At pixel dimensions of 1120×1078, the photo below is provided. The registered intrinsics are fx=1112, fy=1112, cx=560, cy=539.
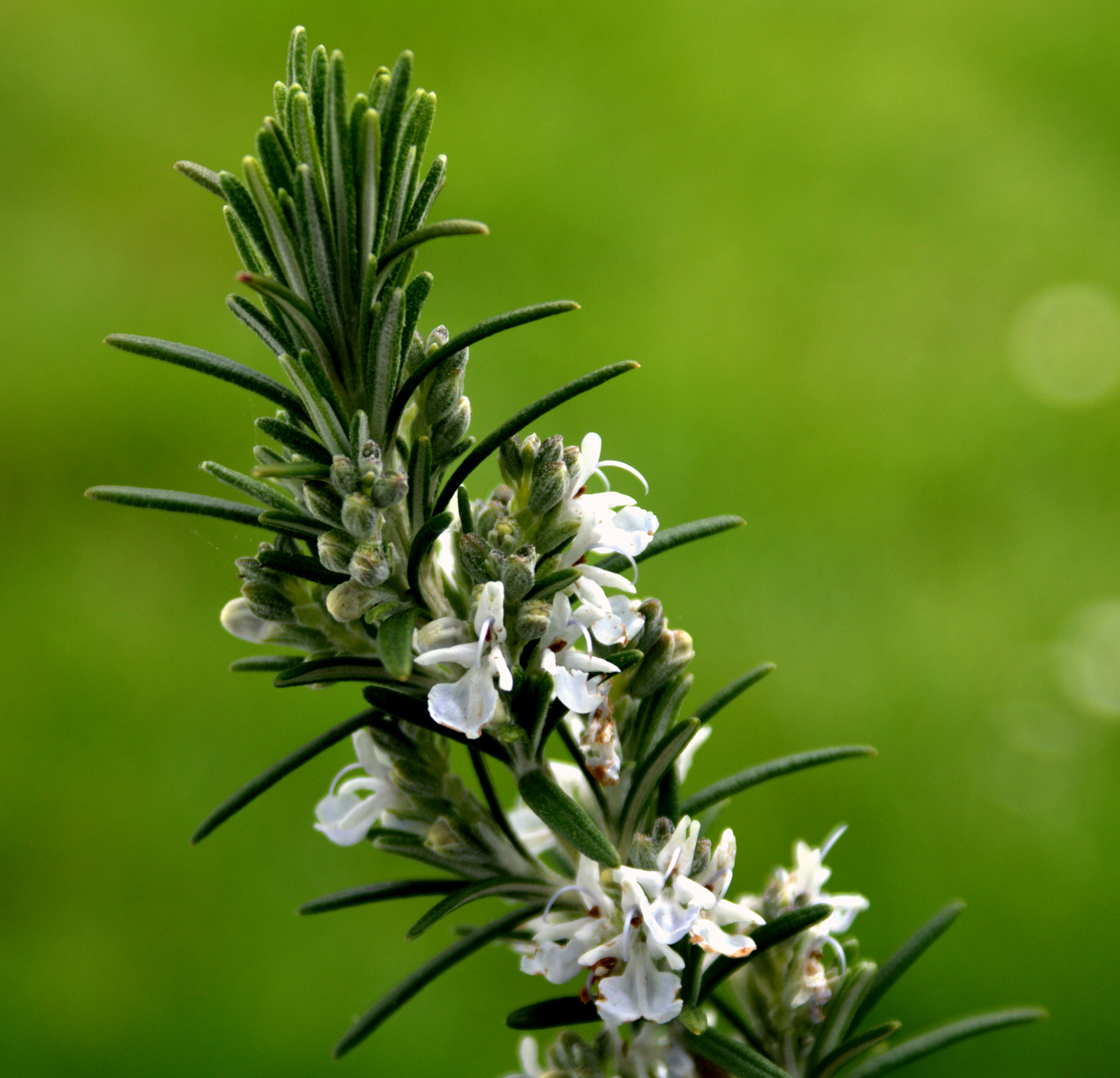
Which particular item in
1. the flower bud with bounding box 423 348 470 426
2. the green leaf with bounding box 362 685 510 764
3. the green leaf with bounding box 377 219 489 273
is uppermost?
the green leaf with bounding box 377 219 489 273

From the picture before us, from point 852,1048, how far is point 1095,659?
9.22ft

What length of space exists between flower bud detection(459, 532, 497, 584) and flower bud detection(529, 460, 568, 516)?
0.19 feet

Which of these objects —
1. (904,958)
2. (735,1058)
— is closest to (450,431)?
(735,1058)

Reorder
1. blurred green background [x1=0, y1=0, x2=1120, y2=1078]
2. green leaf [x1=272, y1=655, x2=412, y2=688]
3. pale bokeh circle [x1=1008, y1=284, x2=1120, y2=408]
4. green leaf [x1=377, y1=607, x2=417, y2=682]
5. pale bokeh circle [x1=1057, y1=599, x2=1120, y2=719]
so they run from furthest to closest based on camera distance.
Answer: pale bokeh circle [x1=1008, y1=284, x2=1120, y2=408] → pale bokeh circle [x1=1057, y1=599, x2=1120, y2=719] → blurred green background [x1=0, y1=0, x2=1120, y2=1078] → green leaf [x1=272, y1=655, x2=412, y2=688] → green leaf [x1=377, y1=607, x2=417, y2=682]

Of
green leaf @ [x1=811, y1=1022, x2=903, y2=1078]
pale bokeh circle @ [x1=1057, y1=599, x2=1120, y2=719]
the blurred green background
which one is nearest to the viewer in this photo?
green leaf @ [x1=811, y1=1022, x2=903, y2=1078]

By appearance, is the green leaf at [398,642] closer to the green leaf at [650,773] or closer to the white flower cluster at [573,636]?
the white flower cluster at [573,636]

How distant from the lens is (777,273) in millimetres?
4379

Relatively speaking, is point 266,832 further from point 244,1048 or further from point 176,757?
point 244,1048

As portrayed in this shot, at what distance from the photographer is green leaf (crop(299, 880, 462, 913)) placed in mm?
1076

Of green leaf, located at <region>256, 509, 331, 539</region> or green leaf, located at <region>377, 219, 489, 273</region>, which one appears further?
green leaf, located at <region>256, 509, 331, 539</region>

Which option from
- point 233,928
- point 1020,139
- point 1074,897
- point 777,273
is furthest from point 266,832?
point 1020,139

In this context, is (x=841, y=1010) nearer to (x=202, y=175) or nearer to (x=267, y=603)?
(x=267, y=603)

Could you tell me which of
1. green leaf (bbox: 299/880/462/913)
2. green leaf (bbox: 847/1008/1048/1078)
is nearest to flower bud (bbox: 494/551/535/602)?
green leaf (bbox: 299/880/462/913)

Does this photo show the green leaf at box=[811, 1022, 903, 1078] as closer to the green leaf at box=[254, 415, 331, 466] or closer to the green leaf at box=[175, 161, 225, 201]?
the green leaf at box=[254, 415, 331, 466]
